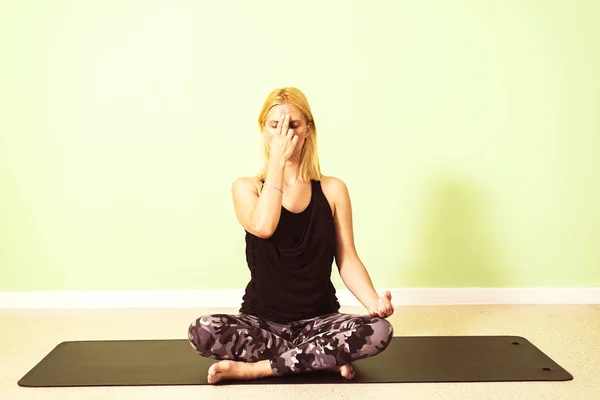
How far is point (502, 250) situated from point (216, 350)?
1.57 metres

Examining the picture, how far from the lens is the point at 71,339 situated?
252cm

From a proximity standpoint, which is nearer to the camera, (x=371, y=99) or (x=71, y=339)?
(x=71, y=339)

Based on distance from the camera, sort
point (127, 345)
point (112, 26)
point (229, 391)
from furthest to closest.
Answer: point (112, 26), point (127, 345), point (229, 391)

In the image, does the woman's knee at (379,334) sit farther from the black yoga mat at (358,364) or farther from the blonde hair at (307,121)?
the blonde hair at (307,121)

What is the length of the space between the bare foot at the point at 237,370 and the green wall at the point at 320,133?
3.60ft

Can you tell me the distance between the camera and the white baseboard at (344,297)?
307cm

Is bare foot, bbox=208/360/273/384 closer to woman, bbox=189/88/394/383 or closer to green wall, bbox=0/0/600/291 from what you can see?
woman, bbox=189/88/394/383

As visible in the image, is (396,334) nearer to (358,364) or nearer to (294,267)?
(358,364)

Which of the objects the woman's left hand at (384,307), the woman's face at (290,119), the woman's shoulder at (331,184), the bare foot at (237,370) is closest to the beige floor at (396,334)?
the bare foot at (237,370)

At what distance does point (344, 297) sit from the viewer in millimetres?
3084

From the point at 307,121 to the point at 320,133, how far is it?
0.86 metres

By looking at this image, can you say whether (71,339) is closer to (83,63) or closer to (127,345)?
(127,345)

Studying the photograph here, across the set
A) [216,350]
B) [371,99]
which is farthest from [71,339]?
[371,99]

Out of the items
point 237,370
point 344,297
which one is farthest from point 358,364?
point 344,297
